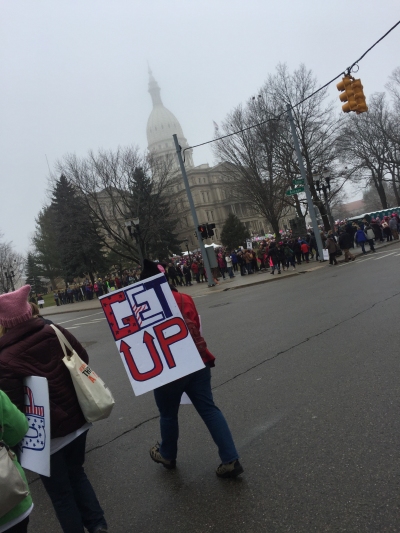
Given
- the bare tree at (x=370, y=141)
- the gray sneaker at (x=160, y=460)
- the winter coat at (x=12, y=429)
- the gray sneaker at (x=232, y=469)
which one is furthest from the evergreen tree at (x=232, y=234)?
the winter coat at (x=12, y=429)

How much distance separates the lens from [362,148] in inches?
2131

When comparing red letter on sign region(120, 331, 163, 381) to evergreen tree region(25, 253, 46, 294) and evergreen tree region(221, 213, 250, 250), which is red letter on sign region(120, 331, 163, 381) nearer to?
evergreen tree region(221, 213, 250, 250)

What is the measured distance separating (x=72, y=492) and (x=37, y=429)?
518 millimetres

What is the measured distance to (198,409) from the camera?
4055 millimetres

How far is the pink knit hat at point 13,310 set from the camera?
3.19 m

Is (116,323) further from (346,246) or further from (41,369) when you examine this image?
(346,246)

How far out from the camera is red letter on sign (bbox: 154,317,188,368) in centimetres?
404

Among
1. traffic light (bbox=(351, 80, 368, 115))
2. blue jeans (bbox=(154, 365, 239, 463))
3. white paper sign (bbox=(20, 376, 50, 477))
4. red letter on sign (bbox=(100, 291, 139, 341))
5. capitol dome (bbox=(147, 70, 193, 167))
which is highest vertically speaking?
capitol dome (bbox=(147, 70, 193, 167))

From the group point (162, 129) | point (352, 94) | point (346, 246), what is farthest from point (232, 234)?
point (162, 129)

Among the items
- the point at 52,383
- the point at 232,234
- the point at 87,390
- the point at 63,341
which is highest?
the point at 232,234

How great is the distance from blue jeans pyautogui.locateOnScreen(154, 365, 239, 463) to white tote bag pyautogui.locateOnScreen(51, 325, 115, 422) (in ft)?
2.68

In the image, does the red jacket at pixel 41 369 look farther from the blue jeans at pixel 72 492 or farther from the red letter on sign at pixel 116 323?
the red letter on sign at pixel 116 323

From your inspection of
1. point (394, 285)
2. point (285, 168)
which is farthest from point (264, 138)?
point (394, 285)

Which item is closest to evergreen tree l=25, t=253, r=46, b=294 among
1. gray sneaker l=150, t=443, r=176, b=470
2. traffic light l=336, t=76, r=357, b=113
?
traffic light l=336, t=76, r=357, b=113
